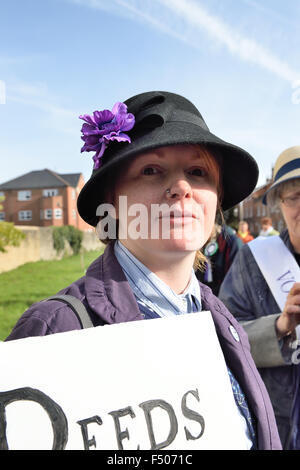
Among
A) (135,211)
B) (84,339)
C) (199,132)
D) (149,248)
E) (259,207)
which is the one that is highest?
(259,207)

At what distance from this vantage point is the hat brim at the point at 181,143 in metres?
1.08

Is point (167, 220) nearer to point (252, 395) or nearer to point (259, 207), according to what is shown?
point (252, 395)

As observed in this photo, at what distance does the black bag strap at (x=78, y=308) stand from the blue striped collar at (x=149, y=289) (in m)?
0.22

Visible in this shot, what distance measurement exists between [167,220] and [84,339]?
0.41 meters

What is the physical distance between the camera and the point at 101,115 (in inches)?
46.4

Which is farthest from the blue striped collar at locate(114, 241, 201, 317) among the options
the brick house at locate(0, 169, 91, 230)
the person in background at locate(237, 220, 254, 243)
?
the brick house at locate(0, 169, 91, 230)

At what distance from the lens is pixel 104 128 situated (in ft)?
3.77

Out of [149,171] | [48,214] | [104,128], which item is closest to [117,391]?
[149,171]

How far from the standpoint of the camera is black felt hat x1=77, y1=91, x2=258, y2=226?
1.08 m

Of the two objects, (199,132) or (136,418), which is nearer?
(136,418)

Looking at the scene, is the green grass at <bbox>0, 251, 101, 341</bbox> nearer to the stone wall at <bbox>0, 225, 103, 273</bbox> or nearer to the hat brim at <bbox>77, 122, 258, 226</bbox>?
the stone wall at <bbox>0, 225, 103, 273</bbox>

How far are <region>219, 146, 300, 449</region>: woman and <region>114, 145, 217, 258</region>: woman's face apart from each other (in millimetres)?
812
